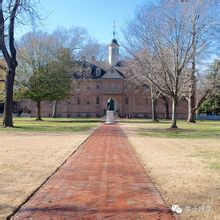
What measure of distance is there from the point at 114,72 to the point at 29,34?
103ft

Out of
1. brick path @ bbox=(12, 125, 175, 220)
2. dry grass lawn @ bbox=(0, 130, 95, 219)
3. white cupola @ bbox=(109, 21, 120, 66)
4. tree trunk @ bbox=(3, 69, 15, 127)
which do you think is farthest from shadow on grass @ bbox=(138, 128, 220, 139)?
white cupola @ bbox=(109, 21, 120, 66)

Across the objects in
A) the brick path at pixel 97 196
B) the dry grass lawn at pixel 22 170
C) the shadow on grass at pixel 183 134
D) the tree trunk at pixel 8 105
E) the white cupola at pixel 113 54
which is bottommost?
the brick path at pixel 97 196

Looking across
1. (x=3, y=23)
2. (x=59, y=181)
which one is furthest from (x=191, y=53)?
(x=59, y=181)

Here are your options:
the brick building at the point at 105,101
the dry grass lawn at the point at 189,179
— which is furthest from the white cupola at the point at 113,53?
the dry grass lawn at the point at 189,179

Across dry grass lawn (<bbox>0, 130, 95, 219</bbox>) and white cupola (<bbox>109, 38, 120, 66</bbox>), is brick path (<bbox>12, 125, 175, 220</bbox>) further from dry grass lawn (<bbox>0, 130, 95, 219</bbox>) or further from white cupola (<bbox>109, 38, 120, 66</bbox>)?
white cupola (<bbox>109, 38, 120, 66</bbox>)

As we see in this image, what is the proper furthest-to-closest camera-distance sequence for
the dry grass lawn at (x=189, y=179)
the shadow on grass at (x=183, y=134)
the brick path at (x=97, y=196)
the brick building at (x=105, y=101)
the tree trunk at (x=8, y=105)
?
the brick building at (x=105, y=101) < the tree trunk at (x=8, y=105) < the shadow on grass at (x=183, y=134) < the dry grass lawn at (x=189, y=179) < the brick path at (x=97, y=196)

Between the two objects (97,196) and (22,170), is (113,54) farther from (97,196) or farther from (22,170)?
(97,196)

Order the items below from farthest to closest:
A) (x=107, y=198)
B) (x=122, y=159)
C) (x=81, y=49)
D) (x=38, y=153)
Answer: (x=81, y=49)
(x=38, y=153)
(x=122, y=159)
(x=107, y=198)

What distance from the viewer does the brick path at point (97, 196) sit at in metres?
6.68

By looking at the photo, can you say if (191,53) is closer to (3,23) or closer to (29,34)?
(3,23)

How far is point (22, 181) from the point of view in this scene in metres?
9.30

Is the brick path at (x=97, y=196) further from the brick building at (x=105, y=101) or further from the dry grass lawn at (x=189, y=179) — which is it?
the brick building at (x=105, y=101)

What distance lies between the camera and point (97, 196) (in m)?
7.91

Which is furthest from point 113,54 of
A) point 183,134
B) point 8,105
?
point 183,134
